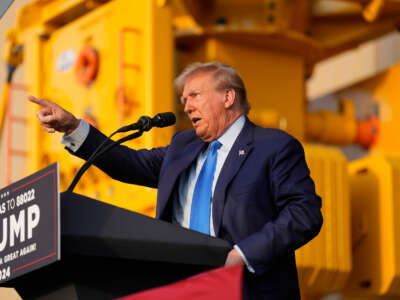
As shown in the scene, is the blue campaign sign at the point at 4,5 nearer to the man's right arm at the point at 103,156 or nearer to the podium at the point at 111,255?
the man's right arm at the point at 103,156

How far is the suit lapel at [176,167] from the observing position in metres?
3.10

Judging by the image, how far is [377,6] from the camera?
788 centimetres

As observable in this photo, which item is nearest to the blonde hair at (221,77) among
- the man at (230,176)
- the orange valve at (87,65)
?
the man at (230,176)

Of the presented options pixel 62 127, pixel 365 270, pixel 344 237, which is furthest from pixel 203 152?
pixel 365 270

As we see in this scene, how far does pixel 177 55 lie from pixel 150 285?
4.95 m

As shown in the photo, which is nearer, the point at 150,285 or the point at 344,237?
the point at 150,285

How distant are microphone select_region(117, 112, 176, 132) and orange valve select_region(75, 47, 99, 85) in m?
4.25

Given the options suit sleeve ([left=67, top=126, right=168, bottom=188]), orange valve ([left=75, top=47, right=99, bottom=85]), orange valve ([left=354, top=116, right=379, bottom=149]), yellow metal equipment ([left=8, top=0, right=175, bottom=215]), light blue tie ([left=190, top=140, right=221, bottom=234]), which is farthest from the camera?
orange valve ([left=354, top=116, right=379, bottom=149])

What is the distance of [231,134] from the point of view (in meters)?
3.17

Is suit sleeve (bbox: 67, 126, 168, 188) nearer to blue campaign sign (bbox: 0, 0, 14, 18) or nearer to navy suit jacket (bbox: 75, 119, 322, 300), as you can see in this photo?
navy suit jacket (bbox: 75, 119, 322, 300)

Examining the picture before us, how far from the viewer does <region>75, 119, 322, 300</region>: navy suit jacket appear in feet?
9.27

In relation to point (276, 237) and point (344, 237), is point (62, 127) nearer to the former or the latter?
point (276, 237)

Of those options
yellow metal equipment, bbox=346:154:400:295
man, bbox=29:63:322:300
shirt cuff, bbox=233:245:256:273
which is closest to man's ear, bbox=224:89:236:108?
man, bbox=29:63:322:300

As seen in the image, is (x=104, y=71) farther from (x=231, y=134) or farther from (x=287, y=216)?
(x=287, y=216)
